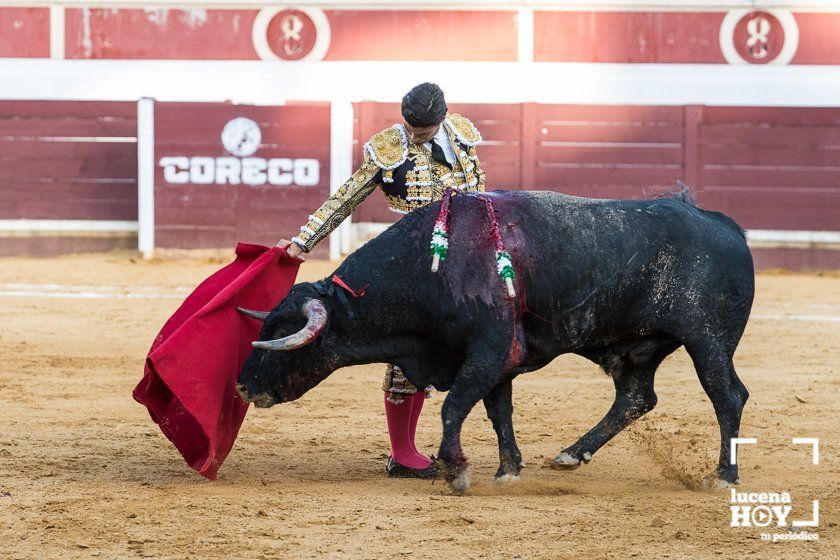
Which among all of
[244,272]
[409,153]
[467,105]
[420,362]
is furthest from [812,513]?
[467,105]

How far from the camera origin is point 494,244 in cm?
343

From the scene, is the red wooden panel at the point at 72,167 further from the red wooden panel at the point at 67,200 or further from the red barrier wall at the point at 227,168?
the red barrier wall at the point at 227,168

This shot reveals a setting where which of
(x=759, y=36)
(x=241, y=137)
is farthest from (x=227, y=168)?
(x=759, y=36)

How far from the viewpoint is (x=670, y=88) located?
38.2ft

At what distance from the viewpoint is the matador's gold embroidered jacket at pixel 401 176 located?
3662 mm

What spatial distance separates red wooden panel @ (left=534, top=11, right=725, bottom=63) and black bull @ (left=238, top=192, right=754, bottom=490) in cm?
832

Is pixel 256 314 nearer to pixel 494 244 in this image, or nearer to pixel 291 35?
pixel 494 244

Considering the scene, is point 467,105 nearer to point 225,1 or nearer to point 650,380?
point 225,1

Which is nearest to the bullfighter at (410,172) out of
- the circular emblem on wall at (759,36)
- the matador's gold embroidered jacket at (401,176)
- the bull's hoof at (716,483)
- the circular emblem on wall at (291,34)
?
the matador's gold embroidered jacket at (401,176)

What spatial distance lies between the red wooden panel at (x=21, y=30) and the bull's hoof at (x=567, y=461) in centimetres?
933

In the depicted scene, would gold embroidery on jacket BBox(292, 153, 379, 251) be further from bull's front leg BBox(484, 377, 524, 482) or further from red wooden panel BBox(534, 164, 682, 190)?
red wooden panel BBox(534, 164, 682, 190)

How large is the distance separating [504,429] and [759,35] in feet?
29.1

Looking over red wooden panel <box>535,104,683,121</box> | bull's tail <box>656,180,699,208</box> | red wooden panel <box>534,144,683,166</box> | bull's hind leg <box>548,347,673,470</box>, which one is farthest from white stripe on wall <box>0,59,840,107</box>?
bull's hind leg <box>548,347,673,470</box>

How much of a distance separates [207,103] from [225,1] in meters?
2.09
